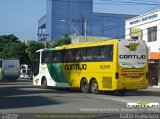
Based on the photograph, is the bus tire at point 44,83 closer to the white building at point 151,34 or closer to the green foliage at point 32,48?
the white building at point 151,34

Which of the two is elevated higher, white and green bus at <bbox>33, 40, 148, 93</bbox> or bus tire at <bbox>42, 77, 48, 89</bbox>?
white and green bus at <bbox>33, 40, 148, 93</bbox>

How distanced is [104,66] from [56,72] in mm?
7103

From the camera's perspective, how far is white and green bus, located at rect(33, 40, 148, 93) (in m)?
26.4

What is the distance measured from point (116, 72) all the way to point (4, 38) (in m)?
87.6

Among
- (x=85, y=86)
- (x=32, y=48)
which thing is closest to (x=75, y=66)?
Result: (x=85, y=86)

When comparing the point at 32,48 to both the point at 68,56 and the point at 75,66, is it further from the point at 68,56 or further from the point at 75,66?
the point at 75,66

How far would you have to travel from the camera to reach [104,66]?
2720 cm

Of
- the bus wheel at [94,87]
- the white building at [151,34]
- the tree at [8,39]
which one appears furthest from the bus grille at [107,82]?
the tree at [8,39]

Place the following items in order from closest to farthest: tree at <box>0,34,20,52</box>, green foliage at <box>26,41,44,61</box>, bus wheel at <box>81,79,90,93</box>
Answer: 1. bus wheel at <box>81,79,90,93</box>
2. green foliage at <box>26,41,44,61</box>
3. tree at <box>0,34,20,52</box>

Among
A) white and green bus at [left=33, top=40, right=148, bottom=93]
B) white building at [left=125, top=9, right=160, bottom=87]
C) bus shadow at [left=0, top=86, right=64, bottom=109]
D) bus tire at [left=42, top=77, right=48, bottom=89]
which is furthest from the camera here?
white building at [left=125, top=9, right=160, bottom=87]

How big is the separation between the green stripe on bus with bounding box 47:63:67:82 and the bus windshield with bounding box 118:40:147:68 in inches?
276

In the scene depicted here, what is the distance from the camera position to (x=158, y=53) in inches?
1572

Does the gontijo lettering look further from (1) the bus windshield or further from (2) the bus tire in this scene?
(2) the bus tire

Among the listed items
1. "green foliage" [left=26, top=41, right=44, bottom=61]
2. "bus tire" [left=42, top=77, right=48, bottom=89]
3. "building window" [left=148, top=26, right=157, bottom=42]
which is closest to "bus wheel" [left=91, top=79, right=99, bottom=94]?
"bus tire" [left=42, top=77, right=48, bottom=89]
